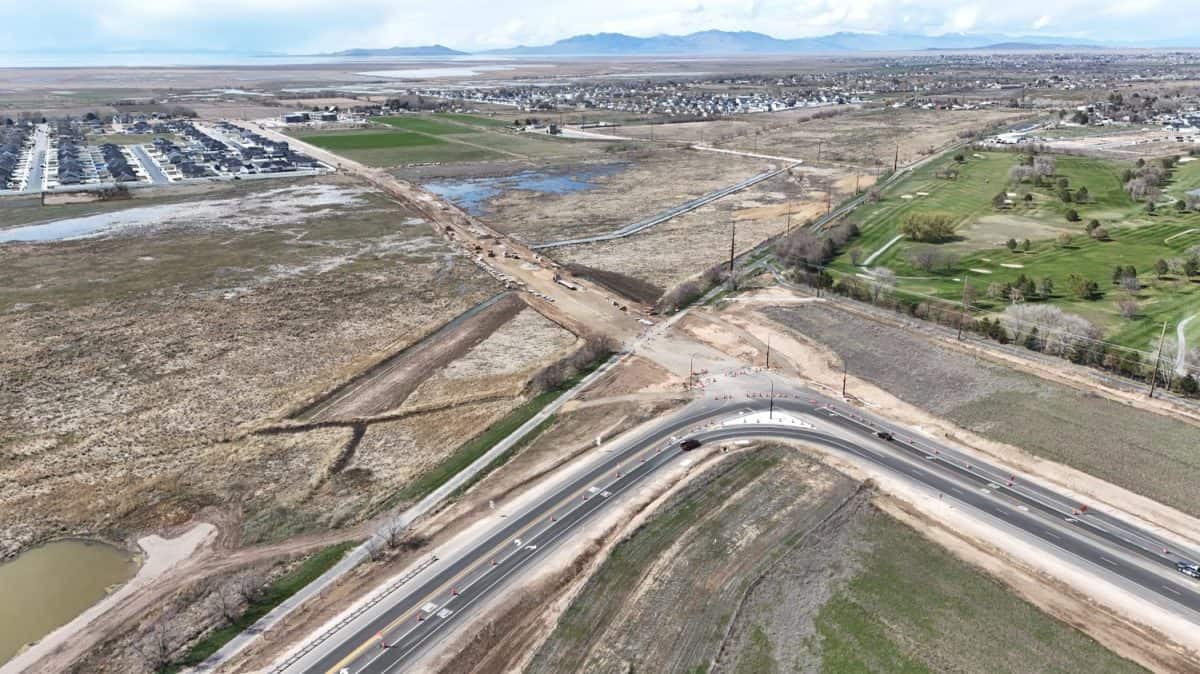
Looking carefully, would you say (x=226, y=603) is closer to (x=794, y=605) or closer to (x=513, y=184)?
(x=794, y=605)

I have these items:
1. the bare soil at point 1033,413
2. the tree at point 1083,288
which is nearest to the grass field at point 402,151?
the bare soil at point 1033,413

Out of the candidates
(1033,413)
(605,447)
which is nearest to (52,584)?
(605,447)

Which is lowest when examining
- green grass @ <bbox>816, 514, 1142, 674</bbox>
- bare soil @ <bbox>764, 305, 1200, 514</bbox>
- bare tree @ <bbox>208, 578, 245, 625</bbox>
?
green grass @ <bbox>816, 514, 1142, 674</bbox>

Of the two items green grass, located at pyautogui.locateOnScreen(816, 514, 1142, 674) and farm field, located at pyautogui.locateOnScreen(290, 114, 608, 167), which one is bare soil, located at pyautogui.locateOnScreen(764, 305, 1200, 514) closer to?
green grass, located at pyautogui.locateOnScreen(816, 514, 1142, 674)

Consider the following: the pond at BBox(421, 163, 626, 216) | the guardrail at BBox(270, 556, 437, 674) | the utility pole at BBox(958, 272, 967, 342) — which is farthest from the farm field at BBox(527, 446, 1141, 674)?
the pond at BBox(421, 163, 626, 216)

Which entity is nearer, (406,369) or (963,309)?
(406,369)
